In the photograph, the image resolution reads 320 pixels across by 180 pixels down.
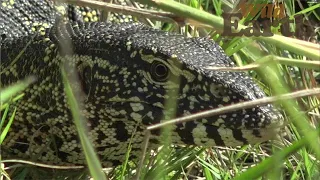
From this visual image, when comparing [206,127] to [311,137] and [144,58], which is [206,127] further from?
[311,137]

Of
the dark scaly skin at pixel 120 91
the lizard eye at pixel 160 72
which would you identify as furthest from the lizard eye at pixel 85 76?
the lizard eye at pixel 160 72

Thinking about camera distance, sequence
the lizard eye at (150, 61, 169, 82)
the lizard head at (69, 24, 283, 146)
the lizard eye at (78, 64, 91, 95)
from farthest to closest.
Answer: the lizard eye at (78, 64, 91, 95) < the lizard eye at (150, 61, 169, 82) < the lizard head at (69, 24, 283, 146)

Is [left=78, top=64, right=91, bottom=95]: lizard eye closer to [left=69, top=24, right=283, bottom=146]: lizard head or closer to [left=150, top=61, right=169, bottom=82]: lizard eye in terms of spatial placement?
[left=69, top=24, right=283, bottom=146]: lizard head

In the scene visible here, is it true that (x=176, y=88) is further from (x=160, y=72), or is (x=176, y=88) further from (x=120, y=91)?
(x=120, y=91)

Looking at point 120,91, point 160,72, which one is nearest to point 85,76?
point 120,91

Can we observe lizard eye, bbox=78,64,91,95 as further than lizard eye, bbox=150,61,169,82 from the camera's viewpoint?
Yes

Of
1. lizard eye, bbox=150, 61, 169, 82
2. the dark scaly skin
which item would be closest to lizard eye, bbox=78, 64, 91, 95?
the dark scaly skin

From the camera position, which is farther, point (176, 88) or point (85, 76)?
point (85, 76)

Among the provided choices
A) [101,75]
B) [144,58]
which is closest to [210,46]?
[144,58]
